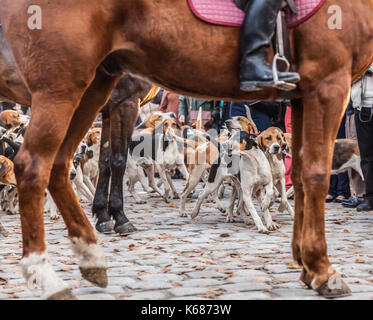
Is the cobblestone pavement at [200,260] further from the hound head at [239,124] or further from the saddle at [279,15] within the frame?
the saddle at [279,15]

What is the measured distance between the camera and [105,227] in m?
7.81

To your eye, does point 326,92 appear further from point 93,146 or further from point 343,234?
point 93,146

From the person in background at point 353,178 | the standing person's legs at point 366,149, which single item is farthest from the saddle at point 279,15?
the person in background at point 353,178

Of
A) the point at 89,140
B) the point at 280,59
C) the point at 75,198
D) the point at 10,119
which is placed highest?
the point at 280,59

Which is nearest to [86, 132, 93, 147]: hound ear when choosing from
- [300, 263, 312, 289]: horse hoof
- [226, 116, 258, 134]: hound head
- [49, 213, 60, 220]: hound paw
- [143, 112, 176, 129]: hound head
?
[143, 112, 176, 129]: hound head

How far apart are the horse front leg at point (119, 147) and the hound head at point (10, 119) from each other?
3.77 m

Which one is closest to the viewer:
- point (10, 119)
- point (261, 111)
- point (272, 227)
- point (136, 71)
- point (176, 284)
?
point (136, 71)

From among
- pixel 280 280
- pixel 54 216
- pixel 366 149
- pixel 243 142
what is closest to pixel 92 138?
pixel 54 216

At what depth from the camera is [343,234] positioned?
24.8 feet

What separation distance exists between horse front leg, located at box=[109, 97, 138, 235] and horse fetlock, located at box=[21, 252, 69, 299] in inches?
153

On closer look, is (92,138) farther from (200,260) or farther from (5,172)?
(200,260)

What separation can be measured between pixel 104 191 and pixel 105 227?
53cm

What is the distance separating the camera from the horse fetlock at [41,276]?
3.74 m

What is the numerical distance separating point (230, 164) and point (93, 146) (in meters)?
4.30
